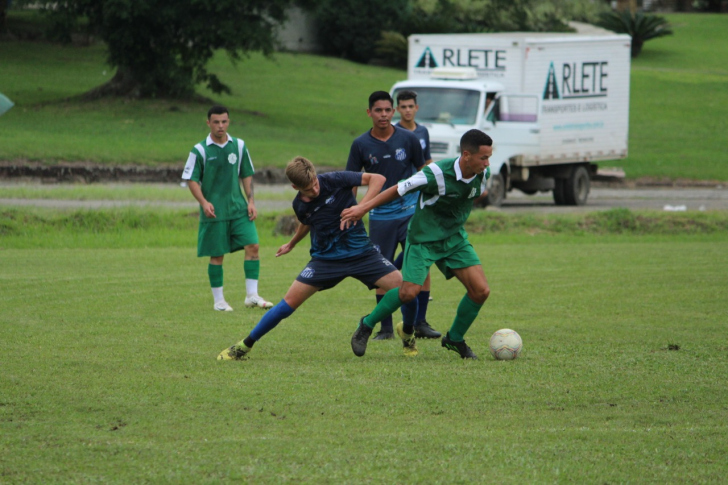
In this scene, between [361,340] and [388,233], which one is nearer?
[361,340]

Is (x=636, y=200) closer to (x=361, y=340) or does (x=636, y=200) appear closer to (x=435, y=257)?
(x=435, y=257)

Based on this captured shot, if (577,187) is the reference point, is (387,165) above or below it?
above

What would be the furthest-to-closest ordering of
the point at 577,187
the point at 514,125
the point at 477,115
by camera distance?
the point at 577,187 < the point at 514,125 < the point at 477,115

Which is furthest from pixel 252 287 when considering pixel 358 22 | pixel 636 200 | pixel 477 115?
pixel 358 22

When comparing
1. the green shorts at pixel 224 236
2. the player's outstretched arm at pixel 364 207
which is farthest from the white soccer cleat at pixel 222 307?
the player's outstretched arm at pixel 364 207

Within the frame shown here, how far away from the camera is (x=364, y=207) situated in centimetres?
678

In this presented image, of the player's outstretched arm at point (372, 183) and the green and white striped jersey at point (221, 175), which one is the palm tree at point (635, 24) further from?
the player's outstretched arm at point (372, 183)

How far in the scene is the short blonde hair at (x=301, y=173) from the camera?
6883 mm

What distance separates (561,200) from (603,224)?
240 inches

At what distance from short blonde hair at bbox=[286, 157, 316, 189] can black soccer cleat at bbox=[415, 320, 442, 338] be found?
2041mm

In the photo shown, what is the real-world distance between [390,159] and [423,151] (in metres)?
0.56

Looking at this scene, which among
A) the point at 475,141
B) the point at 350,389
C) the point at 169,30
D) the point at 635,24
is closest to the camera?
the point at 350,389

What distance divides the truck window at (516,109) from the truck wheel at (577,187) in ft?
8.83

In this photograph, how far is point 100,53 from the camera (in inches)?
1796
